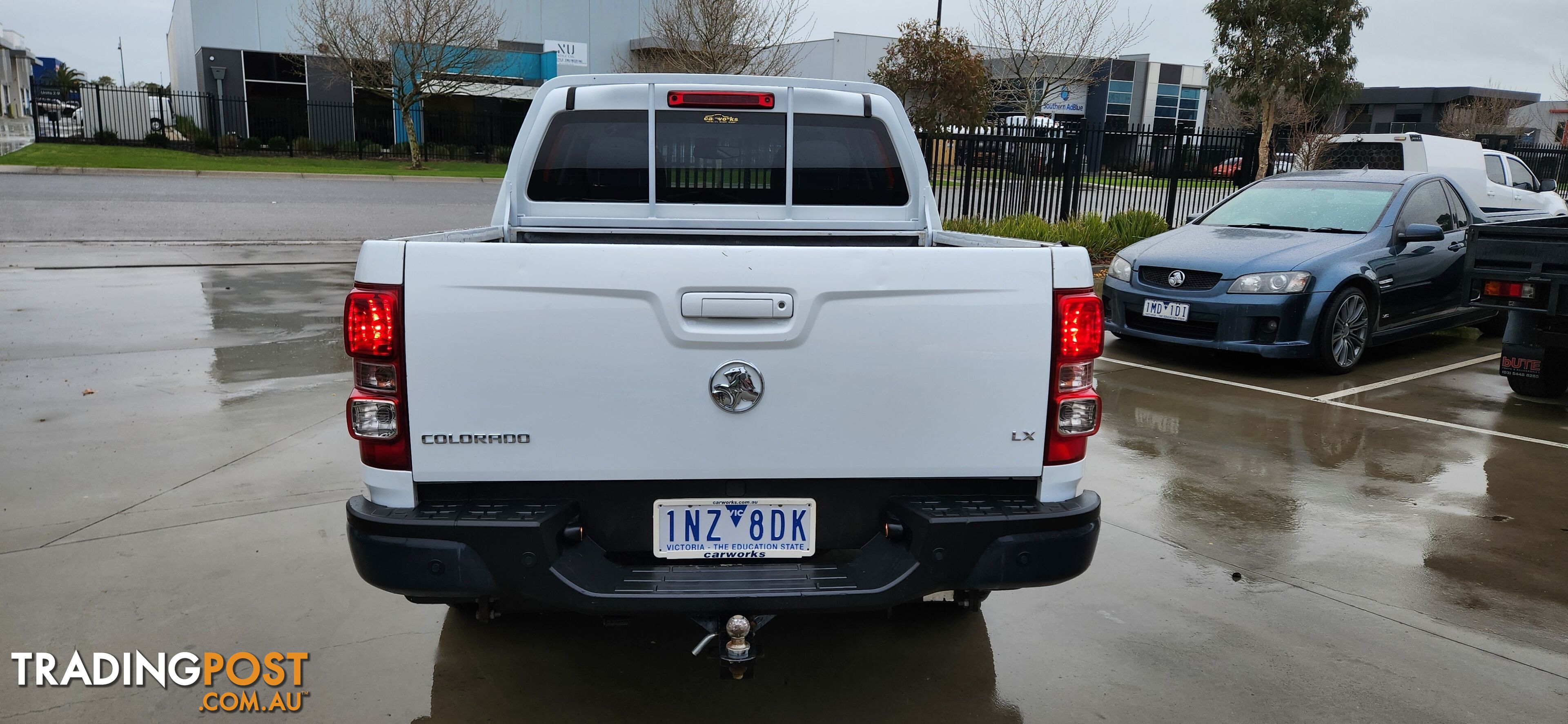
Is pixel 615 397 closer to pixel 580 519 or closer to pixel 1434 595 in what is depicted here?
pixel 580 519

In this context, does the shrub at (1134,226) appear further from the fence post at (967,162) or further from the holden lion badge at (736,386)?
the holden lion badge at (736,386)

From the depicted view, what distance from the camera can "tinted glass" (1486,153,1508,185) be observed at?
17.1m

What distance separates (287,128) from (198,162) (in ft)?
27.3

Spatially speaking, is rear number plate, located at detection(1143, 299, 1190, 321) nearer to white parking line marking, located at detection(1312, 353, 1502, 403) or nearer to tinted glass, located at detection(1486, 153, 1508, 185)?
white parking line marking, located at detection(1312, 353, 1502, 403)

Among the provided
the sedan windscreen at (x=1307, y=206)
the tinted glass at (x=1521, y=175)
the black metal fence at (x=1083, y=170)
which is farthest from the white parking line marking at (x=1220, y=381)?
the tinted glass at (x=1521, y=175)

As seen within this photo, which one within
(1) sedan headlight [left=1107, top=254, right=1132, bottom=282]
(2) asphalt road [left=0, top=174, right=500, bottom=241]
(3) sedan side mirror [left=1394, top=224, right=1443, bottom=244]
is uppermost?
(3) sedan side mirror [left=1394, top=224, right=1443, bottom=244]

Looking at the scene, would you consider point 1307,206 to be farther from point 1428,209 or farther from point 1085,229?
point 1085,229

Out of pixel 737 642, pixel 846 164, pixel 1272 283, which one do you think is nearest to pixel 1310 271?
pixel 1272 283

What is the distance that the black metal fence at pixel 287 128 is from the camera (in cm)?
3566

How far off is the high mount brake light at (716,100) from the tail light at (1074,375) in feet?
5.30

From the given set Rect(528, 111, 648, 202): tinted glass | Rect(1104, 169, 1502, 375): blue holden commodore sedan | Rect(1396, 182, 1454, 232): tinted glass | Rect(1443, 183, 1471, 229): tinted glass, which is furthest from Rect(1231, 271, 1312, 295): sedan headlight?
Rect(528, 111, 648, 202): tinted glass

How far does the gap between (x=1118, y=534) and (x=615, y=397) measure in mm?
2847

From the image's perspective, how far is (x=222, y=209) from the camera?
1911cm

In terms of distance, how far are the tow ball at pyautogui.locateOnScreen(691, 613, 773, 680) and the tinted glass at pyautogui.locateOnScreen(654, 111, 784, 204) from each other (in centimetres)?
196
